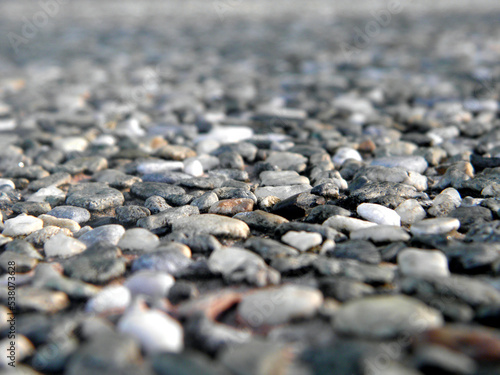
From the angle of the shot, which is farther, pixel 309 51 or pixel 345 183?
pixel 309 51

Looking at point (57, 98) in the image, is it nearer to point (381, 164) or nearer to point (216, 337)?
point (381, 164)

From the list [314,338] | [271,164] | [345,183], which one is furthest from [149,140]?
[314,338]

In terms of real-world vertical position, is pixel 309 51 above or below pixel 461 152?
above

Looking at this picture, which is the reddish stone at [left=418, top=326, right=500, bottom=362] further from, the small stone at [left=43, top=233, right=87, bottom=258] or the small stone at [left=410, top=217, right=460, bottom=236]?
the small stone at [left=43, top=233, right=87, bottom=258]

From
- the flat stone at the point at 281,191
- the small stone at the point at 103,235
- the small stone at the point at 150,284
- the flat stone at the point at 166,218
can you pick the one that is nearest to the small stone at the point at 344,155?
the flat stone at the point at 281,191

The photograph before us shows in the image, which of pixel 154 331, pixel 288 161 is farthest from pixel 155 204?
pixel 154 331

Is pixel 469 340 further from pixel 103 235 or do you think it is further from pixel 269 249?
pixel 103 235
